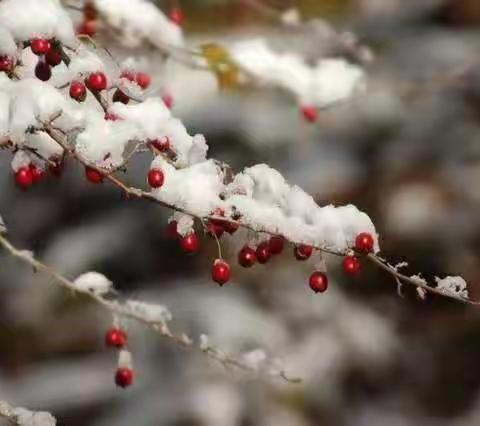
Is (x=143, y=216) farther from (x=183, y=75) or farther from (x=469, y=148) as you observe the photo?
(x=469, y=148)

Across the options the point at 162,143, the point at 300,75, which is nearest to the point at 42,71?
the point at 162,143

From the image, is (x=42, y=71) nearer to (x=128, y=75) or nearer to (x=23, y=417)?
(x=128, y=75)

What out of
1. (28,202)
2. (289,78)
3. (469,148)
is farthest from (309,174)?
(289,78)

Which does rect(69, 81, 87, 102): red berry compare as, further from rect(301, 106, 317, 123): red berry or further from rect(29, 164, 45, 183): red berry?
rect(301, 106, 317, 123): red berry

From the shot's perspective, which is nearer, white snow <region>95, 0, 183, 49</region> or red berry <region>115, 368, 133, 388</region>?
red berry <region>115, 368, 133, 388</region>

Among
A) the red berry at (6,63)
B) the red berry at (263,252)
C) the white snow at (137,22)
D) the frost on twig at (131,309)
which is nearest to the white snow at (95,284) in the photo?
the frost on twig at (131,309)

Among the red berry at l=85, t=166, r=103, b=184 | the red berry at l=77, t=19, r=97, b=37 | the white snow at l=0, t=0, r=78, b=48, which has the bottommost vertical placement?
the red berry at l=85, t=166, r=103, b=184

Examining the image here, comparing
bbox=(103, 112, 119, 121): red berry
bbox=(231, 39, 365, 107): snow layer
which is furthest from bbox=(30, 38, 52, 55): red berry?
bbox=(231, 39, 365, 107): snow layer
